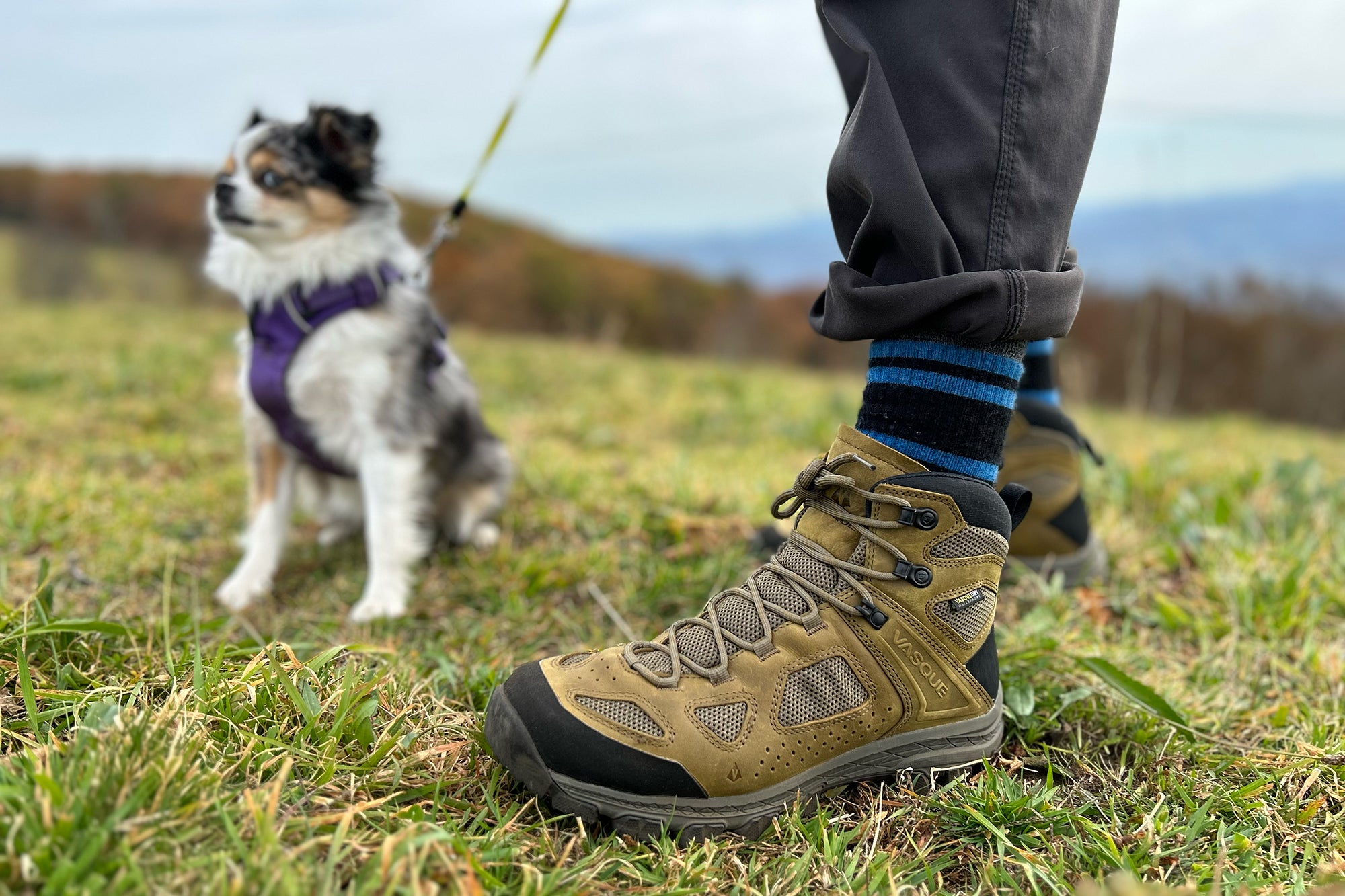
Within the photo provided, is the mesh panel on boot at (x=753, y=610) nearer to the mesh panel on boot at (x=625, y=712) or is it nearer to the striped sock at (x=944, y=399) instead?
the mesh panel on boot at (x=625, y=712)

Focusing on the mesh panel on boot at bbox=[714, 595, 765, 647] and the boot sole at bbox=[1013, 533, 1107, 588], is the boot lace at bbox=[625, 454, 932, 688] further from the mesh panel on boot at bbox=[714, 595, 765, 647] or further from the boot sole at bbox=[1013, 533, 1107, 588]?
Answer: the boot sole at bbox=[1013, 533, 1107, 588]

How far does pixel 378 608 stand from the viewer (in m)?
2.55

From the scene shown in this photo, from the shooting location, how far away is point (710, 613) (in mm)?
1575

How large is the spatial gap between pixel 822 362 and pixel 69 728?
52.4ft

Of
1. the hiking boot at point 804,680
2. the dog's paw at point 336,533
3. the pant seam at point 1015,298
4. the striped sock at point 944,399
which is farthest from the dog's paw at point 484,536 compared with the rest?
the pant seam at point 1015,298

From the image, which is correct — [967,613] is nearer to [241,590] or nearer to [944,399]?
[944,399]

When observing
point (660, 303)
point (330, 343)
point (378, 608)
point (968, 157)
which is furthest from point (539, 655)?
point (660, 303)

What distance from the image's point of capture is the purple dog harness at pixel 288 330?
2770 millimetres

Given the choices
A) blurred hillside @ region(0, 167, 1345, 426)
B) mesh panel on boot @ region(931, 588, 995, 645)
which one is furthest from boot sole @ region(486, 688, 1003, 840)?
blurred hillside @ region(0, 167, 1345, 426)

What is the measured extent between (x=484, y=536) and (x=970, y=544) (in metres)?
1.90

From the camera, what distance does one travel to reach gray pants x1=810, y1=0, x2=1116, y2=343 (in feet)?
4.51

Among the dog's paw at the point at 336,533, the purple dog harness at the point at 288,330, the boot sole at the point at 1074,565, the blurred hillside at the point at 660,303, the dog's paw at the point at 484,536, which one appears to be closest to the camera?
the boot sole at the point at 1074,565

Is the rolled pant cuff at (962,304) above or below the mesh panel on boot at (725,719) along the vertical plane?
above

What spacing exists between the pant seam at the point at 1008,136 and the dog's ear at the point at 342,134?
7.25ft
